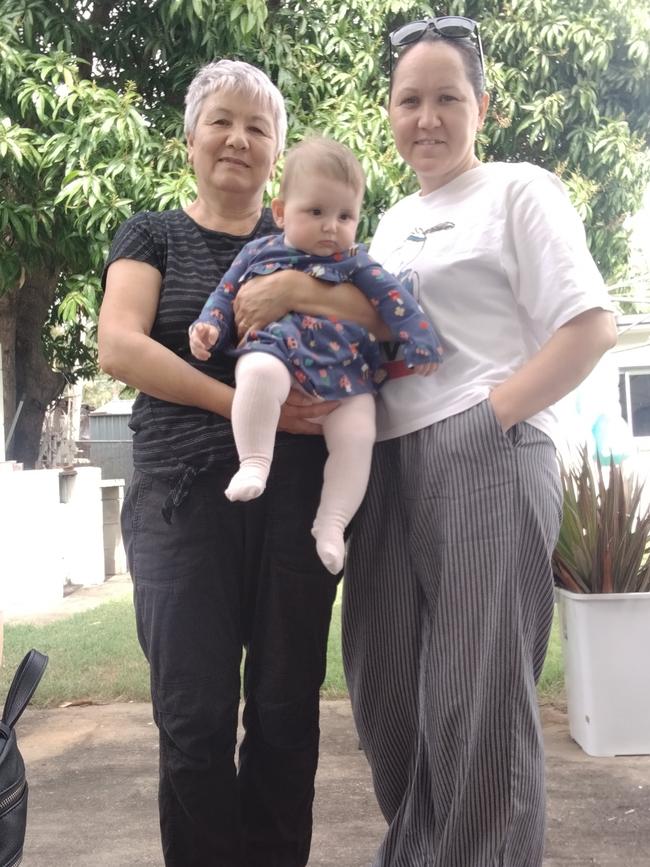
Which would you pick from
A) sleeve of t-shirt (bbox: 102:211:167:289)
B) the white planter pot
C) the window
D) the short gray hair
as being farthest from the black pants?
the window

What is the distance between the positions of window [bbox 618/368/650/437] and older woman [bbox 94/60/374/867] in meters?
12.4

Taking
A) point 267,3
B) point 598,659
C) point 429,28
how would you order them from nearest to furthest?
point 429,28, point 598,659, point 267,3

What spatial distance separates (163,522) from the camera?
6.45 ft

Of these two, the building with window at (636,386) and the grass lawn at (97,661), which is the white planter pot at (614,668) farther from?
the building with window at (636,386)

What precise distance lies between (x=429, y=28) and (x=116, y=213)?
3406 mm

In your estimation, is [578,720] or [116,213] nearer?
[578,720]

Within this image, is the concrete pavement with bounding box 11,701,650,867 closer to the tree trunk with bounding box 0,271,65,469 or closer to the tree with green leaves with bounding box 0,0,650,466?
the tree with green leaves with bounding box 0,0,650,466

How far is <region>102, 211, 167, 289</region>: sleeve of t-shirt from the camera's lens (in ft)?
6.44

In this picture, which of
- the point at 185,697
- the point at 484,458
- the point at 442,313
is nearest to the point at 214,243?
the point at 442,313

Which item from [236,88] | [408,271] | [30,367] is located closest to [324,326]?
[408,271]

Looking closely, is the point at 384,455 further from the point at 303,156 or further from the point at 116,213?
the point at 116,213

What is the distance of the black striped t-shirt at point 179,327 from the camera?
6.40 feet

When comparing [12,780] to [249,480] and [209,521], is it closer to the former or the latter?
[209,521]

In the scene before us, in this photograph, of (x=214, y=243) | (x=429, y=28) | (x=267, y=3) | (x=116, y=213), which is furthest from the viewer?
(x=267, y=3)
